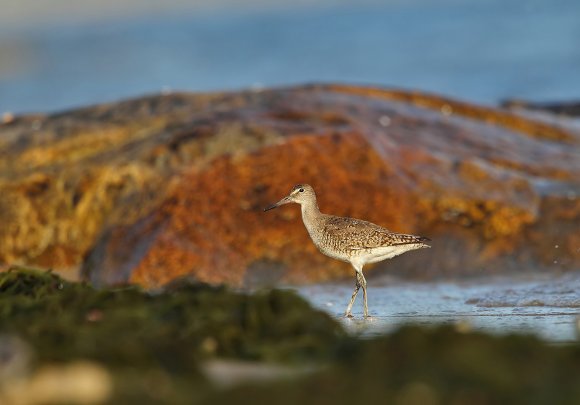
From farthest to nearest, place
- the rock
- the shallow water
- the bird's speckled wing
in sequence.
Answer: the rock → the bird's speckled wing → the shallow water

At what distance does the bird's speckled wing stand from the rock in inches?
33.6

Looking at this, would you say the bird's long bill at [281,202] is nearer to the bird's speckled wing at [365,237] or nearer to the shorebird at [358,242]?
the shorebird at [358,242]

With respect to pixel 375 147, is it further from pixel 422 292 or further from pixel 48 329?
pixel 48 329

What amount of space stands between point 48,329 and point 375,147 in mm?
6391

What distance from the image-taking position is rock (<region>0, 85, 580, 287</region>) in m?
10.2

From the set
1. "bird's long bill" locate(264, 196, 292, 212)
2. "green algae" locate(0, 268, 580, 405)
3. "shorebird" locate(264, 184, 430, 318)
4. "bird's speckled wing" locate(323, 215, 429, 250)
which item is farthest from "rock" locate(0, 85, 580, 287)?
"green algae" locate(0, 268, 580, 405)

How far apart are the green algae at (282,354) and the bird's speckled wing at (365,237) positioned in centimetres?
378

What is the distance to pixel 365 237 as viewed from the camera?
30.9 ft

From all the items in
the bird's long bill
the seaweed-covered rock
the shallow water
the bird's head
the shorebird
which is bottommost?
the seaweed-covered rock

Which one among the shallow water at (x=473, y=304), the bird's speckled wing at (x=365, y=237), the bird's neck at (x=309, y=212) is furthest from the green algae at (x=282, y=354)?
the bird's neck at (x=309, y=212)

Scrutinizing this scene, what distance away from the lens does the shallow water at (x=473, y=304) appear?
7012mm

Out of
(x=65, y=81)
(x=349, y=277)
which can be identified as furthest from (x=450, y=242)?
(x=65, y=81)

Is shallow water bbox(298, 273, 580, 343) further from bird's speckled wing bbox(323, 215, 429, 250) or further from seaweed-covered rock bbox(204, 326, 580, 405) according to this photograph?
seaweed-covered rock bbox(204, 326, 580, 405)

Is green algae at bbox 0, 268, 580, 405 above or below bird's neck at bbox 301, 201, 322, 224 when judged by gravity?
below
